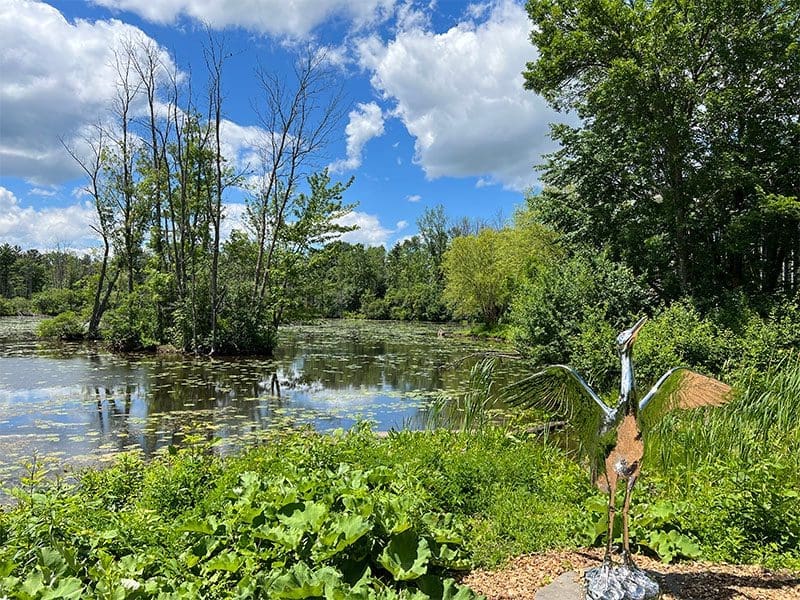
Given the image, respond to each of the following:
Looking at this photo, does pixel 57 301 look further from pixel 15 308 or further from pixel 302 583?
pixel 302 583

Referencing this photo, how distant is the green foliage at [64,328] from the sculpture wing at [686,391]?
25.9 m

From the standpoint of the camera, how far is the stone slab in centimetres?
256

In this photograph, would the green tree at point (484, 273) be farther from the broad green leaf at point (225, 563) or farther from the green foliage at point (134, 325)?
the broad green leaf at point (225, 563)

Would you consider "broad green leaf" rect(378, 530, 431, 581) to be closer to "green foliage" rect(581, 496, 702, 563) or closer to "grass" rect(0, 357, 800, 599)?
"grass" rect(0, 357, 800, 599)

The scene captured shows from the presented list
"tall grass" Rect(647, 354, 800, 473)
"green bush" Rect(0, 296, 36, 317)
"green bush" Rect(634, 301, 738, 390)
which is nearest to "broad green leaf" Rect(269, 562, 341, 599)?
"tall grass" Rect(647, 354, 800, 473)

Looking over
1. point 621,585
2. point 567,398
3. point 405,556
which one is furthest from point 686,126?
point 405,556

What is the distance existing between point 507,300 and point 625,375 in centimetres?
2867

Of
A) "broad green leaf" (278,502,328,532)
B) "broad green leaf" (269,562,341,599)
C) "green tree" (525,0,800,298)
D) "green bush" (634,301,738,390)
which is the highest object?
"green tree" (525,0,800,298)

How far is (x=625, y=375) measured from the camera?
226 centimetres

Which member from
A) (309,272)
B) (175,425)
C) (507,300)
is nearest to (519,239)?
(507,300)

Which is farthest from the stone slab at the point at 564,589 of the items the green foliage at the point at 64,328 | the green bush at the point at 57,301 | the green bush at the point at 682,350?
the green bush at the point at 57,301

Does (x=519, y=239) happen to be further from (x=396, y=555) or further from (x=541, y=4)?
(x=396, y=555)

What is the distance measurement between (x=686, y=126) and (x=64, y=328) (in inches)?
987

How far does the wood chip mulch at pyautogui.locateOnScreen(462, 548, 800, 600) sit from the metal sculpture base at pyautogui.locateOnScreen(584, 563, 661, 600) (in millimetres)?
387
